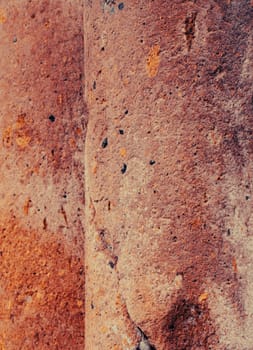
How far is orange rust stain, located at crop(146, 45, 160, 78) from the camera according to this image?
6.04ft

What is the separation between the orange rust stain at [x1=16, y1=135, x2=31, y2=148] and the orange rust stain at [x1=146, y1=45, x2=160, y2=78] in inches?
17.7

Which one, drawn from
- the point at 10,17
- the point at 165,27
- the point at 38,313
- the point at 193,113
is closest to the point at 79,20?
the point at 10,17

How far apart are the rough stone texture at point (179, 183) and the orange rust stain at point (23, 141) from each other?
0.32m

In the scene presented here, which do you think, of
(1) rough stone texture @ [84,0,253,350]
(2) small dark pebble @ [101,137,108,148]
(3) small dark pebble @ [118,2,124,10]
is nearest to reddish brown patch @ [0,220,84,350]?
(1) rough stone texture @ [84,0,253,350]

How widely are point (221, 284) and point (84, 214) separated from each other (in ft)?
1.53

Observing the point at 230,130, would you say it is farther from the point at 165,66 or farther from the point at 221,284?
the point at 221,284

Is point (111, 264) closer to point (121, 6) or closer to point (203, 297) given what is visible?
point (203, 297)

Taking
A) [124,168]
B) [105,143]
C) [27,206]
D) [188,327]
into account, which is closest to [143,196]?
[124,168]

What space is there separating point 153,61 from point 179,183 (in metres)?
0.28

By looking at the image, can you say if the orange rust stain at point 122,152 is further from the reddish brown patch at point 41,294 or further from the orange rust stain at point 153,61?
the reddish brown patch at point 41,294

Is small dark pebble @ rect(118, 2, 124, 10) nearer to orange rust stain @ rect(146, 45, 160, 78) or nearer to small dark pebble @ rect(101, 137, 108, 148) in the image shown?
orange rust stain @ rect(146, 45, 160, 78)

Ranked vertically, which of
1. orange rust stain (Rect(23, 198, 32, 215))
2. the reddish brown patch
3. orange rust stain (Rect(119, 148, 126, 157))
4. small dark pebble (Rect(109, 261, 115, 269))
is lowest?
the reddish brown patch

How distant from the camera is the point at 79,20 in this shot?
7.11 feet

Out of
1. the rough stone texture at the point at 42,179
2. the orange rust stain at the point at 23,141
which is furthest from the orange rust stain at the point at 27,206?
the orange rust stain at the point at 23,141
